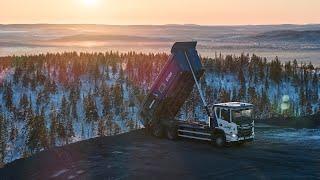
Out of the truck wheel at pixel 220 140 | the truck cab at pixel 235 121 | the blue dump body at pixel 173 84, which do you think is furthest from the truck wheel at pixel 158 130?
the truck cab at pixel 235 121

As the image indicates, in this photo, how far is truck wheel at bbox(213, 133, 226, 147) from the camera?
2792 centimetres

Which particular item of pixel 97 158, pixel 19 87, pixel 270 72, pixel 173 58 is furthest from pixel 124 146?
pixel 270 72

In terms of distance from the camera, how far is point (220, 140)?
28.1 m

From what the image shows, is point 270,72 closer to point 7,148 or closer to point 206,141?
point 206,141

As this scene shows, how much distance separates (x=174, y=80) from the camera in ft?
97.5

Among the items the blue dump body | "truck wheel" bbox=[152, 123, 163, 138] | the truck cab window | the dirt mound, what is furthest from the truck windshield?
"truck wheel" bbox=[152, 123, 163, 138]

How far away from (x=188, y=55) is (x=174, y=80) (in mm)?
1310

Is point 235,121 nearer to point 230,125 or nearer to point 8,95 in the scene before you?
point 230,125

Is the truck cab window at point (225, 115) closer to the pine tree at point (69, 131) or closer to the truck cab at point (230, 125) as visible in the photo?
the truck cab at point (230, 125)

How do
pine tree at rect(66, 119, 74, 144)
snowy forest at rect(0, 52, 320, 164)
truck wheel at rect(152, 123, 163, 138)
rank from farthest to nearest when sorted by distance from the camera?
snowy forest at rect(0, 52, 320, 164), truck wheel at rect(152, 123, 163, 138), pine tree at rect(66, 119, 74, 144)

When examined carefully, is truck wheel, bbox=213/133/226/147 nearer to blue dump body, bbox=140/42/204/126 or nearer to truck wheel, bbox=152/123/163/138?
blue dump body, bbox=140/42/204/126

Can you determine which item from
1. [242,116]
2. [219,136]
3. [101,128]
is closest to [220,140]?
[219,136]

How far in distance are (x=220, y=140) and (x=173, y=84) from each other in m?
3.59

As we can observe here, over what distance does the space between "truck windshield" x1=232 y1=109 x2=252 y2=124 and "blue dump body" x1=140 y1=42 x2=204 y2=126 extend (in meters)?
3.09
